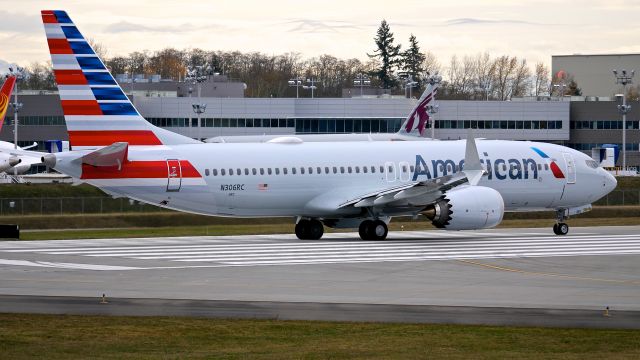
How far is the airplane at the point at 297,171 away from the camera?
38500mm

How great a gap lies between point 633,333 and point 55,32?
24536mm

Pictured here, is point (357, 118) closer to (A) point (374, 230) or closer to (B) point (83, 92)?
(A) point (374, 230)

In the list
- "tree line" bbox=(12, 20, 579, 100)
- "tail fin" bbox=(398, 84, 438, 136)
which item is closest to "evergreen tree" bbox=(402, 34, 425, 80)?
"tree line" bbox=(12, 20, 579, 100)

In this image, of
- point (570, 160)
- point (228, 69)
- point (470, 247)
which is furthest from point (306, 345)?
point (228, 69)

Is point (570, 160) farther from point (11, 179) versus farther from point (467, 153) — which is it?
point (11, 179)

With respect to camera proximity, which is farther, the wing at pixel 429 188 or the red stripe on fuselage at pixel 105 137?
the wing at pixel 429 188

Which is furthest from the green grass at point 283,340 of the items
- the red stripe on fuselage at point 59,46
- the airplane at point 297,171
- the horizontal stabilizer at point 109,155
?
the red stripe on fuselage at point 59,46

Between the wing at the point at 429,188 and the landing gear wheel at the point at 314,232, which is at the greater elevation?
the wing at the point at 429,188

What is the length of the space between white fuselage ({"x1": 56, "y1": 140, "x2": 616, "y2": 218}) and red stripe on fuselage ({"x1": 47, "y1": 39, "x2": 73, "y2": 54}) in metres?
3.64

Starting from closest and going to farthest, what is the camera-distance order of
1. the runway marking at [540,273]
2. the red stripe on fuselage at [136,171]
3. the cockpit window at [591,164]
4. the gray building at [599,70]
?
the runway marking at [540,273]
the red stripe on fuselage at [136,171]
the cockpit window at [591,164]
the gray building at [599,70]

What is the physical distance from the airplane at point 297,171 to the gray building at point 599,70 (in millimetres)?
123773

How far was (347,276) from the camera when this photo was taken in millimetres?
28625

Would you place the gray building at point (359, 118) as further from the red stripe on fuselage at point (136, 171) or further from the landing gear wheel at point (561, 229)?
the red stripe on fuselage at point (136, 171)

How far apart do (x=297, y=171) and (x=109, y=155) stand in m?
6.98
